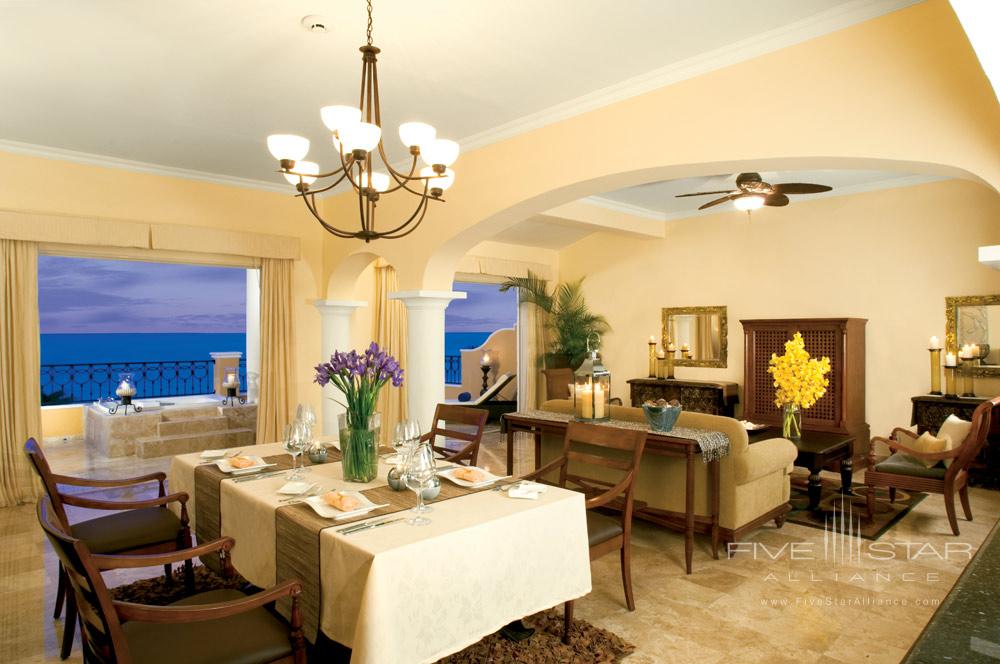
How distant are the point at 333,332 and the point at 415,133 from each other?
14.5 feet

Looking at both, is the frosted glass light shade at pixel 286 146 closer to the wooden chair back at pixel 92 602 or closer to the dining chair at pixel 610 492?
the wooden chair back at pixel 92 602

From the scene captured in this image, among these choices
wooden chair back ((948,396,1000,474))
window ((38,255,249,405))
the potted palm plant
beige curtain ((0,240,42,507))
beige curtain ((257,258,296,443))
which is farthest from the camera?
window ((38,255,249,405))

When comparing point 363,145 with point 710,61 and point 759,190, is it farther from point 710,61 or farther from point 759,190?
point 759,190

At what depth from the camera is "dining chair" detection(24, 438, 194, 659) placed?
261 cm

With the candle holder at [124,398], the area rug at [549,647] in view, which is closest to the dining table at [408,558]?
the area rug at [549,647]

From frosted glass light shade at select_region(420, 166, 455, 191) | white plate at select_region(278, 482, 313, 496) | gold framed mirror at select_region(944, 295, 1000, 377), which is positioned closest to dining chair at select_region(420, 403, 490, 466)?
white plate at select_region(278, 482, 313, 496)

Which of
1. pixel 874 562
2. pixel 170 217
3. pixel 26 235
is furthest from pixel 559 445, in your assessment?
pixel 26 235

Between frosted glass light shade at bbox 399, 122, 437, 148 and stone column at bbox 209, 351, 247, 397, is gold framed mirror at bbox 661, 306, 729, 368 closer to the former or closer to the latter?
frosted glass light shade at bbox 399, 122, 437, 148

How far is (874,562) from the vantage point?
3688 millimetres

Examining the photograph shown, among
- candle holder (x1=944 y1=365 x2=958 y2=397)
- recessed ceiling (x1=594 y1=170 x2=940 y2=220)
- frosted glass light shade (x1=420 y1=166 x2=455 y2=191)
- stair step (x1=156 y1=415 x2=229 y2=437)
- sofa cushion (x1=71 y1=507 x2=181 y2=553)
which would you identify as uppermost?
recessed ceiling (x1=594 y1=170 x2=940 y2=220)

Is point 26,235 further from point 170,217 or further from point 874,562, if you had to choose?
point 874,562

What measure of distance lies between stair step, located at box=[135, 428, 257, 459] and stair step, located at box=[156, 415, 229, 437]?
0.05 metres

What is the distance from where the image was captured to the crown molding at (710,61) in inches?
116

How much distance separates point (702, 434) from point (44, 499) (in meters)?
3.11
